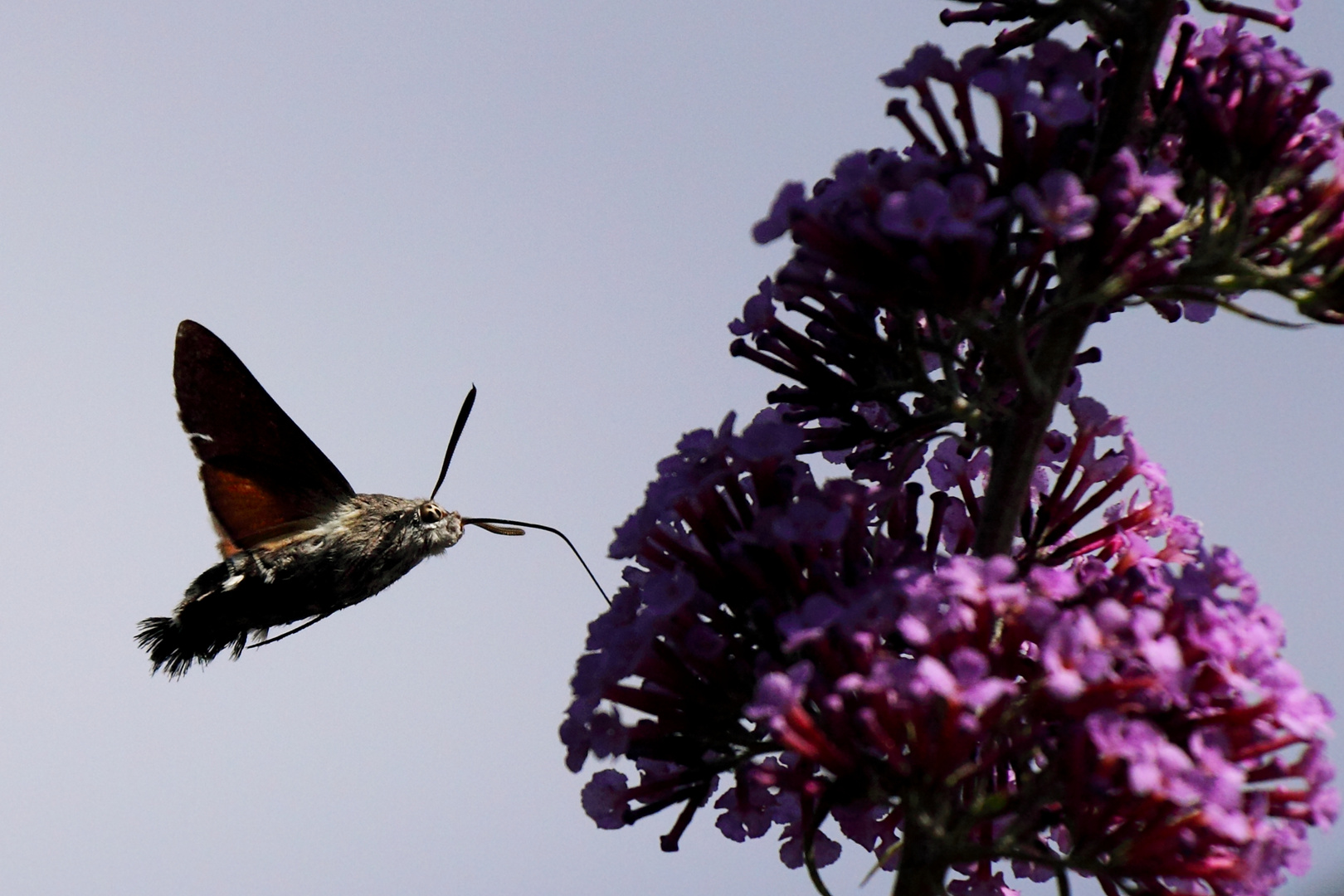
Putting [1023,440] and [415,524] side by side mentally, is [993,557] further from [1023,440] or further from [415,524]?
[415,524]

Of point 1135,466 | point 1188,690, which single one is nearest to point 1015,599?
point 1188,690

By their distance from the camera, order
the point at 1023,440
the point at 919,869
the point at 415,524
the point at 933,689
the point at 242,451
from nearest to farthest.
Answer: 1. the point at 933,689
2. the point at 919,869
3. the point at 1023,440
4. the point at 242,451
5. the point at 415,524

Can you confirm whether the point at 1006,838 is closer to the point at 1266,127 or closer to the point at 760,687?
the point at 760,687

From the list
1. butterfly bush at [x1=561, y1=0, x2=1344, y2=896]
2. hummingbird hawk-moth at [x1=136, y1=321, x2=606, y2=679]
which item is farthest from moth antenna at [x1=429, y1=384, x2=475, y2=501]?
butterfly bush at [x1=561, y1=0, x2=1344, y2=896]

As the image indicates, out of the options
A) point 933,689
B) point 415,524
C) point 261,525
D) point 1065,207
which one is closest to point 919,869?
point 933,689

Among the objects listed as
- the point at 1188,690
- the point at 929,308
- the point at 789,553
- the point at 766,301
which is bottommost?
the point at 1188,690

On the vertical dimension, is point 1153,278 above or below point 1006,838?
above
